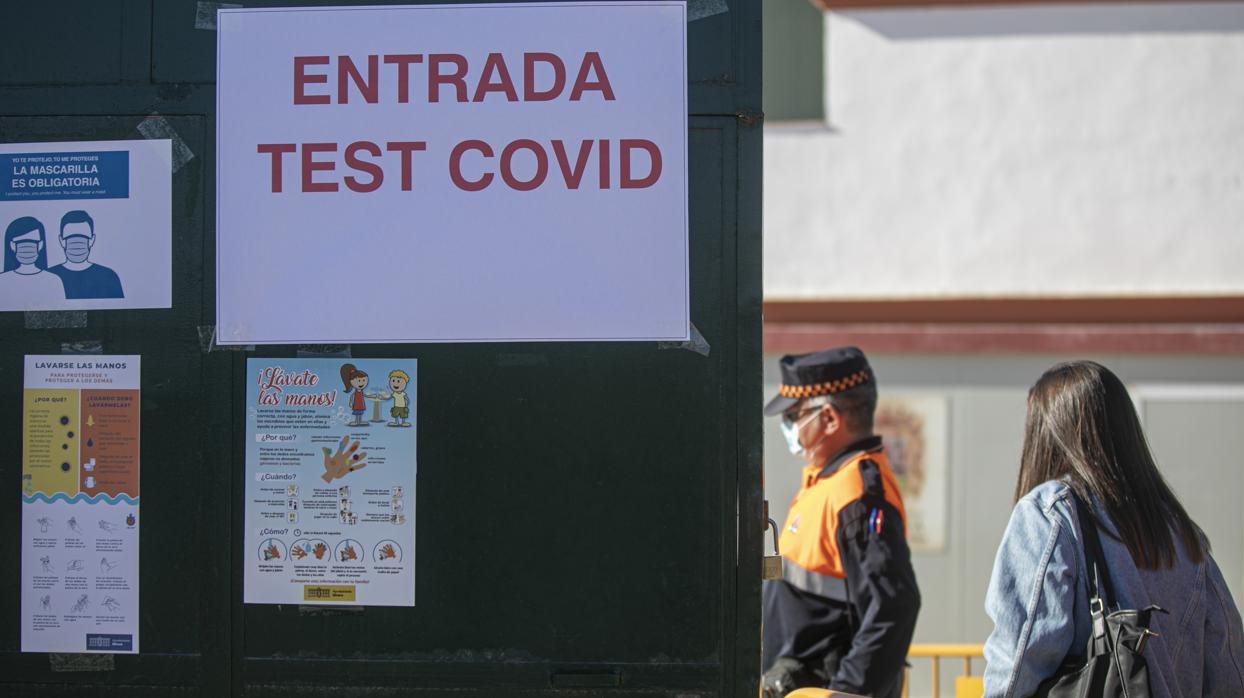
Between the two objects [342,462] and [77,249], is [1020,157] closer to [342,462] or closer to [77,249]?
[342,462]

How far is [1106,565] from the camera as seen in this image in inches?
116

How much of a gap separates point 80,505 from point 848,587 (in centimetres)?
A: 225

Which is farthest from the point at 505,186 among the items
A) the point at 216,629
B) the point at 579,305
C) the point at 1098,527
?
the point at 1098,527

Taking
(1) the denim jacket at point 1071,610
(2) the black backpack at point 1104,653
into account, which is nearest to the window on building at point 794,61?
(1) the denim jacket at point 1071,610

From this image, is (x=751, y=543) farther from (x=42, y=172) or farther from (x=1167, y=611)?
(x=42, y=172)

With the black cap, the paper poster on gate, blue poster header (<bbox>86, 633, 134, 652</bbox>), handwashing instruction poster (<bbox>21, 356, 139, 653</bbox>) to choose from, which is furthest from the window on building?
blue poster header (<bbox>86, 633, 134, 652</bbox>)

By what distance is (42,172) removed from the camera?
8.64 feet

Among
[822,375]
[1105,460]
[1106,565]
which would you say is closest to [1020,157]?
[822,375]

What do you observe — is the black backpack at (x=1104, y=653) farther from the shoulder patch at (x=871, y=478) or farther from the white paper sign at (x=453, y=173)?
the white paper sign at (x=453, y=173)

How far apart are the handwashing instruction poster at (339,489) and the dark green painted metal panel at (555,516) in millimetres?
36

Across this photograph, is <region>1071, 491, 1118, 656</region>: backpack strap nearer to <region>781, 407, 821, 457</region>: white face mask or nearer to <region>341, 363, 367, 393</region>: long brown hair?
<region>781, 407, 821, 457</region>: white face mask

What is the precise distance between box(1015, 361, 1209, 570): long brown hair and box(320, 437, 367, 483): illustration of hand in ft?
5.42

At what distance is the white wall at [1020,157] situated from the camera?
7996mm

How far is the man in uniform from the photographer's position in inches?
150
